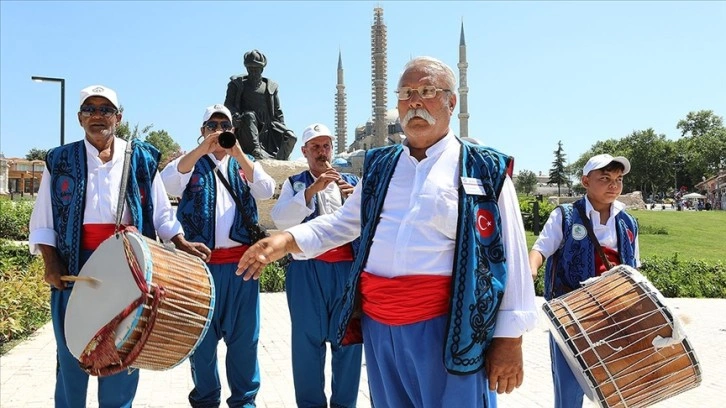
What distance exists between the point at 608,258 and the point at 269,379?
10.5 feet

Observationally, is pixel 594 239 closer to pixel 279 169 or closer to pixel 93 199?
pixel 93 199

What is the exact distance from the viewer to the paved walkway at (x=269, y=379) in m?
5.21

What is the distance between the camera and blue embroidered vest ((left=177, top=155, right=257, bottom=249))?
435 cm

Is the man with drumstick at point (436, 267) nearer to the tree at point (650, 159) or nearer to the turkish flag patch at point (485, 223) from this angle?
the turkish flag patch at point (485, 223)

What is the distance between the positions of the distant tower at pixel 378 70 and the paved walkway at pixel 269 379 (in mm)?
87977

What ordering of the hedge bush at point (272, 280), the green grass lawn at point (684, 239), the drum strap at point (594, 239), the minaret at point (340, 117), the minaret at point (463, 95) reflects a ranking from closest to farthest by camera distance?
the drum strap at point (594, 239) < the hedge bush at point (272, 280) < the green grass lawn at point (684, 239) < the minaret at point (463, 95) < the minaret at point (340, 117)

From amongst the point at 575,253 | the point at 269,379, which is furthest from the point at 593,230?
the point at 269,379

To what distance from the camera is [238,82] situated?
41.3ft

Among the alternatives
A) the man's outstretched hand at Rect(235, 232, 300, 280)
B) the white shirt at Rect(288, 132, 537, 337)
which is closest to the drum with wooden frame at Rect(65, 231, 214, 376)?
the man's outstretched hand at Rect(235, 232, 300, 280)

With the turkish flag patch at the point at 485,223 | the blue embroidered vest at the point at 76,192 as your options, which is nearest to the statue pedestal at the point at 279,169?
the blue embroidered vest at the point at 76,192

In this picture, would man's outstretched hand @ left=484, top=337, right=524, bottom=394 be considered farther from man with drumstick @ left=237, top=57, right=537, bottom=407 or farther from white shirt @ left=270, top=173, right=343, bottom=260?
white shirt @ left=270, top=173, right=343, bottom=260

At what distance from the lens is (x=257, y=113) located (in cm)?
1296

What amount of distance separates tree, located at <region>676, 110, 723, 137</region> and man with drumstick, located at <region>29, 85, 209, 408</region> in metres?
103

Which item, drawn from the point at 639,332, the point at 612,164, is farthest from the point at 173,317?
the point at 612,164
